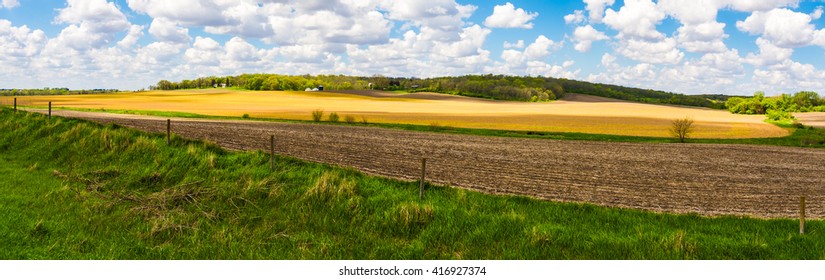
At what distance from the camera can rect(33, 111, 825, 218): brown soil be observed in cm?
1916

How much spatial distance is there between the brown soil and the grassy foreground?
355 centimetres

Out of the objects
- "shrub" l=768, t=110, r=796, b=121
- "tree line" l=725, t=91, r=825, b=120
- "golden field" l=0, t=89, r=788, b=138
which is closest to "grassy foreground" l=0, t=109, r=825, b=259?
"golden field" l=0, t=89, r=788, b=138

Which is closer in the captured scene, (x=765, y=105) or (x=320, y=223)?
(x=320, y=223)

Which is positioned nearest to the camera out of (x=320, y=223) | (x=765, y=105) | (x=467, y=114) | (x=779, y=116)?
(x=320, y=223)

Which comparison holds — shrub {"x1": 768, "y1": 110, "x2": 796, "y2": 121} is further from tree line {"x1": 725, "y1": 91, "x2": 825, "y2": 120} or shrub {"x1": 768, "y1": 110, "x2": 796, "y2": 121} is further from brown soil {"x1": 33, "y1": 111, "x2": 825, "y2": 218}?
brown soil {"x1": 33, "y1": 111, "x2": 825, "y2": 218}

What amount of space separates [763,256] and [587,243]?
3876mm

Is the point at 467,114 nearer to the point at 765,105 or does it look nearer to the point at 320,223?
the point at 765,105

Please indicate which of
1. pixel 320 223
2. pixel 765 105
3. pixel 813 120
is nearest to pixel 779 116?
pixel 813 120

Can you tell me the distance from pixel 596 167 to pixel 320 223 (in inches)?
731

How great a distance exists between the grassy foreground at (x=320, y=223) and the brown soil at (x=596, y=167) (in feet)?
11.7

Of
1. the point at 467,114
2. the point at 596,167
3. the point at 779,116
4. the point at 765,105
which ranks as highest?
the point at 765,105

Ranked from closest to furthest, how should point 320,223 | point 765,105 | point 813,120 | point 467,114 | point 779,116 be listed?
point 320,223 → point 779,116 → point 813,120 → point 467,114 → point 765,105

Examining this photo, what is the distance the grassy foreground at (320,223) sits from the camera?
11.8 meters

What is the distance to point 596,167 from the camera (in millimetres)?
27547
